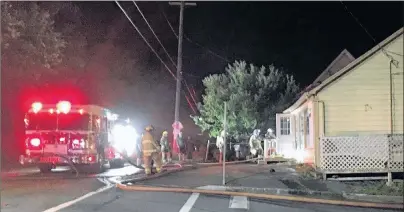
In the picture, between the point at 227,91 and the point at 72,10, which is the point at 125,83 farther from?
the point at 72,10

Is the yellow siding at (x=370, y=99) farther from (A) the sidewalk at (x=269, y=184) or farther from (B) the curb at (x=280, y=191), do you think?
(B) the curb at (x=280, y=191)

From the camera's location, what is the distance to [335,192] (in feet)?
39.1

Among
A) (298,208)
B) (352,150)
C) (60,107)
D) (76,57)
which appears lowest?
(298,208)

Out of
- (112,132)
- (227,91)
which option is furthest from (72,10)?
(227,91)

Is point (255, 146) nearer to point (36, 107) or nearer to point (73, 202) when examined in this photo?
point (36, 107)

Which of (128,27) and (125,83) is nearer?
(128,27)

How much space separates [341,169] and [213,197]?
3727mm

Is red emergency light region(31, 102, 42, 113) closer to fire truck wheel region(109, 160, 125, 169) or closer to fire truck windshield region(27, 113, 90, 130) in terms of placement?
fire truck windshield region(27, 113, 90, 130)

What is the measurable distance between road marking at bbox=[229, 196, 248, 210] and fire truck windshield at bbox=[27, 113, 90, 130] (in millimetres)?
7661

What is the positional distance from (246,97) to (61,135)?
577 inches

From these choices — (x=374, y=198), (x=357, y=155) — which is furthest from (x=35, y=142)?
(x=374, y=198)

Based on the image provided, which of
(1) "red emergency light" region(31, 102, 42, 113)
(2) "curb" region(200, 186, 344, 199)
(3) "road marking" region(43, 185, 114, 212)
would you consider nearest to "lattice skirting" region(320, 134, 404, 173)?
(2) "curb" region(200, 186, 344, 199)

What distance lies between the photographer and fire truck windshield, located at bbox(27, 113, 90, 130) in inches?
689

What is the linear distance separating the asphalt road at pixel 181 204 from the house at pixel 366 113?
65.0 inches
